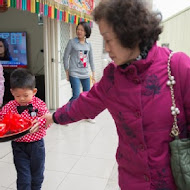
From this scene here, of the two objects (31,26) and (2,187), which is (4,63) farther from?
(2,187)

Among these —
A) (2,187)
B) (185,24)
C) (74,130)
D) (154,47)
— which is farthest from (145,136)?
(185,24)

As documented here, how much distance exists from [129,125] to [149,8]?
49cm

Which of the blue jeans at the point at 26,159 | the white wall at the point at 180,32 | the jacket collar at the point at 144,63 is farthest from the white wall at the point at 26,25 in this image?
the jacket collar at the point at 144,63

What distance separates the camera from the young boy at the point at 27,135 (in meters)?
1.79

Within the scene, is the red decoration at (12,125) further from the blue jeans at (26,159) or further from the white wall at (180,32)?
the white wall at (180,32)

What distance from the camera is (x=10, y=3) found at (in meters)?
3.11

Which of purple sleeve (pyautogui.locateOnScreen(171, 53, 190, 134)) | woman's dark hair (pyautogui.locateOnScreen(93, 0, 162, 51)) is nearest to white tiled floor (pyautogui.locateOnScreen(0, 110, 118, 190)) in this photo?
purple sleeve (pyautogui.locateOnScreen(171, 53, 190, 134))

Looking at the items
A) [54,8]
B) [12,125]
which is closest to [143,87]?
[12,125]

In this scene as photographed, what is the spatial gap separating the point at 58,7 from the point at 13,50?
2.78m

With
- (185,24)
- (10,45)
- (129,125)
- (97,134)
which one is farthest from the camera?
(185,24)

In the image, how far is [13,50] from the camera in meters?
6.65

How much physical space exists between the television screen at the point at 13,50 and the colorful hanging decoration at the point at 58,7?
2.29 feet

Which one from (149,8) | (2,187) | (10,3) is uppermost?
(10,3)

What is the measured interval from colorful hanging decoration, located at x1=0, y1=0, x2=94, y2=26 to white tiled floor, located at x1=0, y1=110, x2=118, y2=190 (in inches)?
74.3
